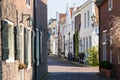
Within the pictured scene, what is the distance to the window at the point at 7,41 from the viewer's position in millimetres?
14955

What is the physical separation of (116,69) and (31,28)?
789 centimetres

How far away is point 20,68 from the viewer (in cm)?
1856

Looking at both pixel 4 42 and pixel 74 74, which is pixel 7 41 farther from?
pixel 74 74

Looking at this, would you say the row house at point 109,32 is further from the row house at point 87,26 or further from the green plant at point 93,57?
the row house at point 87,26

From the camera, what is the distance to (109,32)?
101 ft

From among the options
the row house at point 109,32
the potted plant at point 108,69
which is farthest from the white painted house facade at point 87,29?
the potted plant at point 108,69

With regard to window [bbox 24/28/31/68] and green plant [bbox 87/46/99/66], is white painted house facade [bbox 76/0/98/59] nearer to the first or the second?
green plant [bbox 87/46/99/66]

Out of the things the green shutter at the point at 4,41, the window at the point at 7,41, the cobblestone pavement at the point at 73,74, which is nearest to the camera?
Result: the green shutter at the point at 4,41

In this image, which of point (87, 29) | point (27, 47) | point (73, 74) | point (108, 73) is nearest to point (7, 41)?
point (27, 47)

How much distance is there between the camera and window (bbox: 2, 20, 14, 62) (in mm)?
14955

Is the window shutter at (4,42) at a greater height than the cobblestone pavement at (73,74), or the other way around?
the window shutter at (4,42)

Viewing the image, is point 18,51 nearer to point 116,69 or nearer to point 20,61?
point 20,61

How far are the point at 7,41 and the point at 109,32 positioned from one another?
15.8m

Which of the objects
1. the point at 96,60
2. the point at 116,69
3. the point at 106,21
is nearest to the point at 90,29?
the point at 96,60
